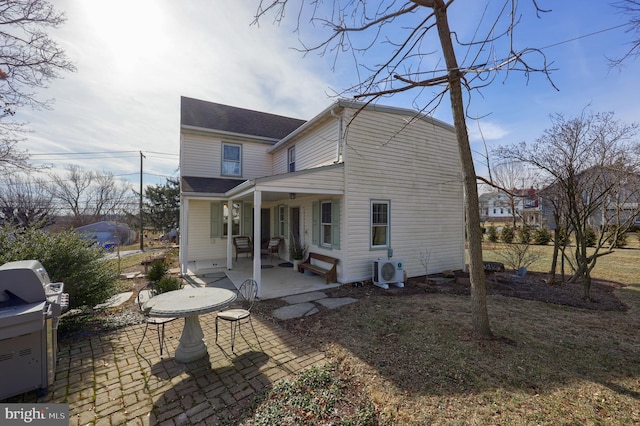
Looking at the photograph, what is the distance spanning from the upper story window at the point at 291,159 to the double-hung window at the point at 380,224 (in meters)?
4.05

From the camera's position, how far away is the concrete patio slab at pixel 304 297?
19.5 ft

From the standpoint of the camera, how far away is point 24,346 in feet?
8.44

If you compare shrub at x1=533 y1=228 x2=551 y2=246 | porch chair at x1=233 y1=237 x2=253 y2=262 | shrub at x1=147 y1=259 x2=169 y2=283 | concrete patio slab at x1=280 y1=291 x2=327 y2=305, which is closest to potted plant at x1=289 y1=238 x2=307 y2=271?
concrete patio slab at x1=280 y1=291 x2=327 y2=305

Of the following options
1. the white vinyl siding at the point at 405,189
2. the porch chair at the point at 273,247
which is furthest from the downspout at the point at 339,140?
the porch chair at the point at 273,247

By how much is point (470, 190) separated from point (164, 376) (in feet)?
16.2

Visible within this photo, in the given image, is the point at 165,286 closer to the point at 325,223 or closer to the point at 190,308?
the point at 190,308

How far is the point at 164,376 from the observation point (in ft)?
10.2

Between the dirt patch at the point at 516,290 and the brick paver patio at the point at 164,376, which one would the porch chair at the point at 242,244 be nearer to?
the dirt patch at the point at 516,290

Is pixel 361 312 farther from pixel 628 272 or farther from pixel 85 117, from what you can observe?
pixel 85 117

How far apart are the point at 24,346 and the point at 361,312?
479 cm

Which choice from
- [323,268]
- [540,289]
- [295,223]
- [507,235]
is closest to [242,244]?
[295,223]

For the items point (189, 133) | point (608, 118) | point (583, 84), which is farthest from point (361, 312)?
point (189, 133)

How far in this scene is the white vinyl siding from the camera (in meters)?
7.50

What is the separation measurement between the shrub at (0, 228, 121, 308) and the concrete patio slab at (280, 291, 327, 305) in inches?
139
